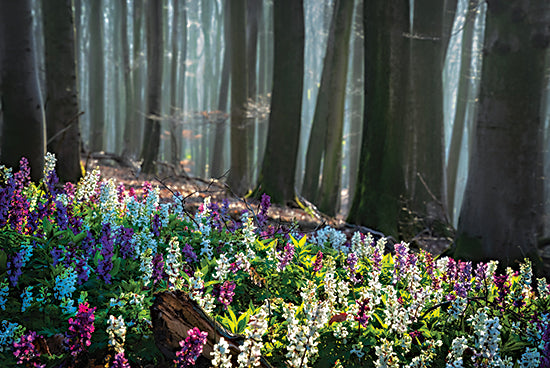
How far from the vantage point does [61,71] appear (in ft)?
25.7

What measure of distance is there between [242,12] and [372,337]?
12.9 metres

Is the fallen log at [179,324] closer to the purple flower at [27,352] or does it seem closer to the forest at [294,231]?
the forest at [294,231]

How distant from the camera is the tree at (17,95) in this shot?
5426 mm

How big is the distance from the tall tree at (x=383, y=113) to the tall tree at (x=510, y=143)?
1.73 metres

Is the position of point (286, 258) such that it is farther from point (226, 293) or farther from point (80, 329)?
point (80, 329)

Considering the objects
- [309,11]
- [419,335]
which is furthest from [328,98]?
[309,11]

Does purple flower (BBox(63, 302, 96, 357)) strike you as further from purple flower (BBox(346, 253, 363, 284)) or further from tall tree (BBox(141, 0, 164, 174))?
tall tree (BBox(141, 0, 164, 174))

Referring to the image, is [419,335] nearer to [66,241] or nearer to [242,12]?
[66,241]

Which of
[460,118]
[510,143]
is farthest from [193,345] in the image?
[460,118]

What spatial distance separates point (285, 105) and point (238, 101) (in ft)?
13.4

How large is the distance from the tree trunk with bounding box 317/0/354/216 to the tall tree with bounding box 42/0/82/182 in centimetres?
691

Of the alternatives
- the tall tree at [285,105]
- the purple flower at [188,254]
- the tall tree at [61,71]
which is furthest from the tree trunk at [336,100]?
the purple flower at [188,254]

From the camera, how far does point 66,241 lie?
3404mm

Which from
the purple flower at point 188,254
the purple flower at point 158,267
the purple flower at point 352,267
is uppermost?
the purple flower at point 158,267
